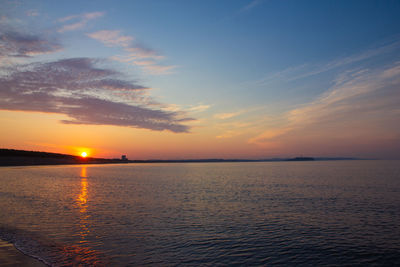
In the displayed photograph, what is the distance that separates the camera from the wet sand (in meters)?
16.3

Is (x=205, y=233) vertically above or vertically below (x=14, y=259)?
below

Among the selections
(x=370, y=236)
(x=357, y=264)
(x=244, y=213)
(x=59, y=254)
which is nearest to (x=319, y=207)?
(x=244, y=213)

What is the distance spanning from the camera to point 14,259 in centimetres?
1708

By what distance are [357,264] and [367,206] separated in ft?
78.1

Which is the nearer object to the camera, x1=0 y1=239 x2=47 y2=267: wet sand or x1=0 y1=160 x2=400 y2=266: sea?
x1=0 y1=239 x2=47 y2=267: wet sand

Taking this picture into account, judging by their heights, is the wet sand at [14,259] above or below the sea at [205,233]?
above

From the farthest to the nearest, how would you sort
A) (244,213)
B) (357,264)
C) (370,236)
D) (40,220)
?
(244,213)
(40,220)
(370,236)
(357,264)

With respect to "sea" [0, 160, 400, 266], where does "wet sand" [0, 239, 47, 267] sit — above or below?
above

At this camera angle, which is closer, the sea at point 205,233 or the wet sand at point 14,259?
the wet sand at point 14,259

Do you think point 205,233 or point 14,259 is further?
point 205,233

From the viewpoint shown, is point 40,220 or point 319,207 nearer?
point 40,220

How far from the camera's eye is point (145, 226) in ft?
90.3

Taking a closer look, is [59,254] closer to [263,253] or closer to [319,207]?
[263,253]

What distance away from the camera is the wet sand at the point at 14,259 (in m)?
16.3
